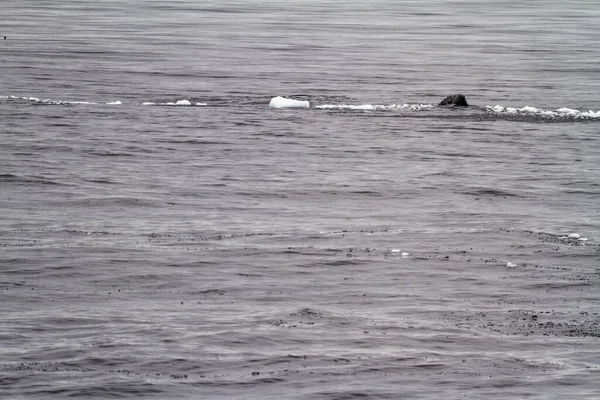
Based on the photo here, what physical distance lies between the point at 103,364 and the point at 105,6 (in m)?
82.1

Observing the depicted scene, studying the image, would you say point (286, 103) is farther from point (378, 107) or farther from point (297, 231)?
point (297, 231)

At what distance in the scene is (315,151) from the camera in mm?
30891

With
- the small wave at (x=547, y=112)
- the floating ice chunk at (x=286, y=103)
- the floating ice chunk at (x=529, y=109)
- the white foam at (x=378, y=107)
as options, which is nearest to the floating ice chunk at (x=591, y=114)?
the small wave at (x=547, y=112)

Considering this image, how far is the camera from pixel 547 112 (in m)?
37.3

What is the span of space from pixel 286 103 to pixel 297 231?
16.1 m

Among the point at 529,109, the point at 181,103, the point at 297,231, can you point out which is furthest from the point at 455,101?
the point at 297,231

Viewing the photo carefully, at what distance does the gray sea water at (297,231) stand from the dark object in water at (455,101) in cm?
70

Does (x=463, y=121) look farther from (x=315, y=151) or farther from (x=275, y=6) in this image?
(x=275, y=6)

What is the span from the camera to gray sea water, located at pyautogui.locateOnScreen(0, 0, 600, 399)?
15.0 metres

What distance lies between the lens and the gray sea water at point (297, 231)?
15.0 meters

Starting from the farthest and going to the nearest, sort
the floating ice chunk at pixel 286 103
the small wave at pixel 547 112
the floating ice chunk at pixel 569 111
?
the floating ice chunk at pixel 286 103
the floating ice chunk at pixel 569 111
the small wave at pixel 547 112

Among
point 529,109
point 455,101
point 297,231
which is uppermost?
point 297,231

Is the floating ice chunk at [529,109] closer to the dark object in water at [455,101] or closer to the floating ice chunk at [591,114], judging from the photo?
the floating ice chunk at [591,114]

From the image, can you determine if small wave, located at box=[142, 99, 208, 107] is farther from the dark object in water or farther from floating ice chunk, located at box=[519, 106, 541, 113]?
floating ice chunk, located at box=[519, 106, 541, 113]
